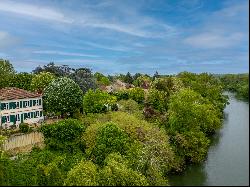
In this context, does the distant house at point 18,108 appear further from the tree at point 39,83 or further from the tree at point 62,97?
the tree at point 39,83

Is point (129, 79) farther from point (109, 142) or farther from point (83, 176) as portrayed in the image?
point (83, 176)

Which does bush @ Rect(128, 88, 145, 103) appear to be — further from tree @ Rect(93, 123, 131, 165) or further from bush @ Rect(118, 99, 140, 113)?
tree @ Rect(93, 123, 131, 165)

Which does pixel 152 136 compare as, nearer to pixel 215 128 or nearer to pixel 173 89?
pixel 215 128

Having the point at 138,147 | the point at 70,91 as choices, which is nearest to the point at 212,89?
the point at 70,91

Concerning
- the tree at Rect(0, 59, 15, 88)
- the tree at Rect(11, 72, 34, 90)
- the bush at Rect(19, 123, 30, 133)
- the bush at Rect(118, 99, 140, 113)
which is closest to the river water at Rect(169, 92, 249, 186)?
the bush at Rect(118, 99, 140, 113)

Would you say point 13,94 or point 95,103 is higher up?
point 13,94

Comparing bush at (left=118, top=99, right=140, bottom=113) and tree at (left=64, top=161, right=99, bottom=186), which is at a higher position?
bush at (left=118, top=99, right=140, bottom=113)

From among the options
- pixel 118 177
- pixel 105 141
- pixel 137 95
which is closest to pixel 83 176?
pixel 118 177
